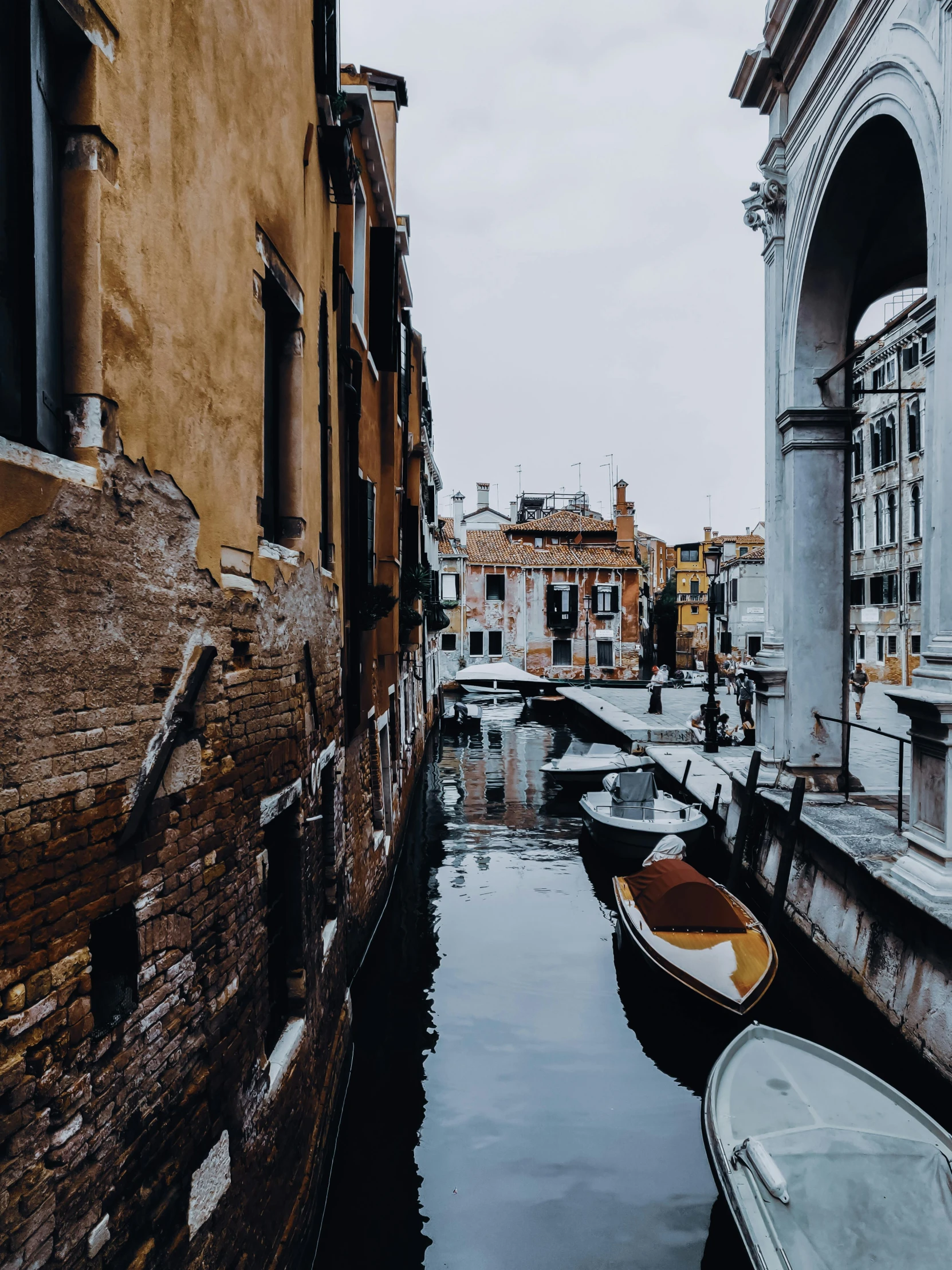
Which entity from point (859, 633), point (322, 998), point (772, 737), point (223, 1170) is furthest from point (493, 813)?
point (859, 633)

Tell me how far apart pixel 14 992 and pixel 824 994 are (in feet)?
24.7

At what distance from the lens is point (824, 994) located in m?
7.66

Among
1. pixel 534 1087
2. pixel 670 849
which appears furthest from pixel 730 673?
pixel 534 1087

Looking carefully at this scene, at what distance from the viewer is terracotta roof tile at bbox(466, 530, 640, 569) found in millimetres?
40188

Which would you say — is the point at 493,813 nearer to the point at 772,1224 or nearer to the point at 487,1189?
the point at 487,1189

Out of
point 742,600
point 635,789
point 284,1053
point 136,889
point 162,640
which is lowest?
point 635,789

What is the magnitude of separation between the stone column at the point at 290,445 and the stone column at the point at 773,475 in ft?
22.8

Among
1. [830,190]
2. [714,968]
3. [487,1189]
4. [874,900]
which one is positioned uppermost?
[830,190]

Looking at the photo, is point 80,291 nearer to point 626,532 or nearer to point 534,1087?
point 534,1087

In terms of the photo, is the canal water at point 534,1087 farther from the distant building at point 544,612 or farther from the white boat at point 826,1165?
the distant building at point 544,612

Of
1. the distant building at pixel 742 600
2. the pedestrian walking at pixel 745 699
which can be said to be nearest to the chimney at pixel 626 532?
the distant building at pixel 742 600

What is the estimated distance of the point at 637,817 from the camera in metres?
12.9

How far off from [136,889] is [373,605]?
548 cm

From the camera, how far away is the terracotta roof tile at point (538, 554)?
40.2 meters
